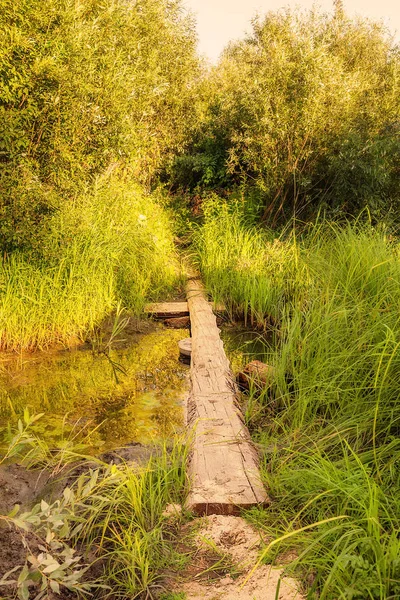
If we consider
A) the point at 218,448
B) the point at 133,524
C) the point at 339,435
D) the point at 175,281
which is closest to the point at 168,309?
the point at 175,281

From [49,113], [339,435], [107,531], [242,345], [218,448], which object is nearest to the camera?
[107,531]

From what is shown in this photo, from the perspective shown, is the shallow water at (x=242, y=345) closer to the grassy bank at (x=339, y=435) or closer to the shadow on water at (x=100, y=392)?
the grassy bank at (x=339, y=435)

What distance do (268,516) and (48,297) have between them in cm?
405

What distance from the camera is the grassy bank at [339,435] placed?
2.31 metres

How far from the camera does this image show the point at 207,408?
164 inches

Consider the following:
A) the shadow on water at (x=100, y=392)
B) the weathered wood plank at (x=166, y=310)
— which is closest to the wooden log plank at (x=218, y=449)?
the shadow on water at (x=100, y=392)

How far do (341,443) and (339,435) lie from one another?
0.18 metres

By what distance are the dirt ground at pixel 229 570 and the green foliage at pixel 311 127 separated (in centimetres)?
722

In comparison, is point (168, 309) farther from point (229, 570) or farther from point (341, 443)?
point (229, 570)

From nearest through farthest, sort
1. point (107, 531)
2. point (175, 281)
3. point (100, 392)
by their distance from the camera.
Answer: point (107, 531), point (100, 392), point (175, 281)

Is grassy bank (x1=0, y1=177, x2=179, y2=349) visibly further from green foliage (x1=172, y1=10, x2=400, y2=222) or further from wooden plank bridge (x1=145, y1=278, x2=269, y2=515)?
green foliage (x1=172, y1=10, x2=400, y2=222)

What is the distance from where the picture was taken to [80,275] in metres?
6.64

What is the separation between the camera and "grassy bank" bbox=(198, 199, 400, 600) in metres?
2.31

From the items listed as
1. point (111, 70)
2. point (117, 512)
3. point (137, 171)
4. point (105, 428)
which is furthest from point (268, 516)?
point (137, 171)
